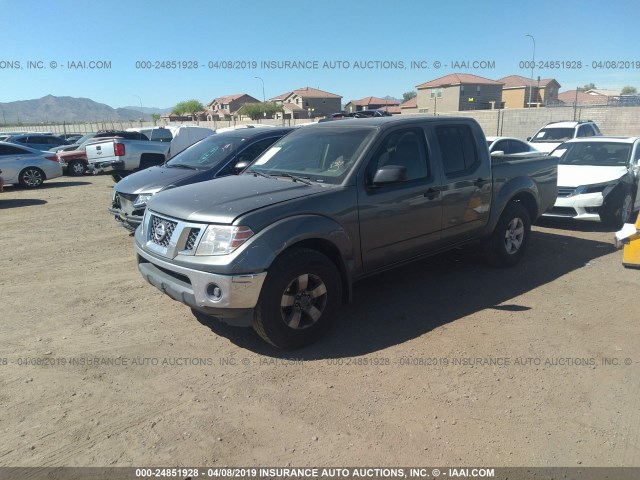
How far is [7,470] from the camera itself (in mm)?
2742

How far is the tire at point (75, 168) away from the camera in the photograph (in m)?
18.6

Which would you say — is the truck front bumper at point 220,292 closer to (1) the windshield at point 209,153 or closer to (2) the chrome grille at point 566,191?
(1) the windshield at point 209,153

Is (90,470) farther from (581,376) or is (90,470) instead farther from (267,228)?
(581,376)

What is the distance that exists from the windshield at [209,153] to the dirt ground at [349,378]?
7.88ft

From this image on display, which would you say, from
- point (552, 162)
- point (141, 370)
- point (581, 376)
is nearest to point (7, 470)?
point (141, 370)

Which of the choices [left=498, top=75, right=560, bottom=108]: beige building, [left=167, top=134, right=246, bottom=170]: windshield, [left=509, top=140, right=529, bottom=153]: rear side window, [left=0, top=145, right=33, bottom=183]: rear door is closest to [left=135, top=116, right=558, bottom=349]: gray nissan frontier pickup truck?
[left=167, top=134, right=246, bottom=170]: windshield

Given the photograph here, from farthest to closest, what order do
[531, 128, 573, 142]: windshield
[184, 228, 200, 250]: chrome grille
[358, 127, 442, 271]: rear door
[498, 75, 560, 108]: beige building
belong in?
[498, 75, 560, 108]: beige building → [531, 128, 573, 142]: windshield → [358, 127, 442, 271]: rear door → [184, 228, 200, 250]: chrome grille

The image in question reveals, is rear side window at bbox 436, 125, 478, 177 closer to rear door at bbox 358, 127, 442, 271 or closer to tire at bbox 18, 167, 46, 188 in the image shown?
rear door at bbox 358, 127, 442, 271

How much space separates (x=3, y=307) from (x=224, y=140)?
4.19 metres

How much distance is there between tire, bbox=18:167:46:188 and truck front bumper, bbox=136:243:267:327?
45.8ft

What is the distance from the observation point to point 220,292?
366cm

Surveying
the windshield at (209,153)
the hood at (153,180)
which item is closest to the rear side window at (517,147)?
the windshield at (209,153)

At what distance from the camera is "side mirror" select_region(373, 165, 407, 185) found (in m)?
4.27

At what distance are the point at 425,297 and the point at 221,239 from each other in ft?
8.36
